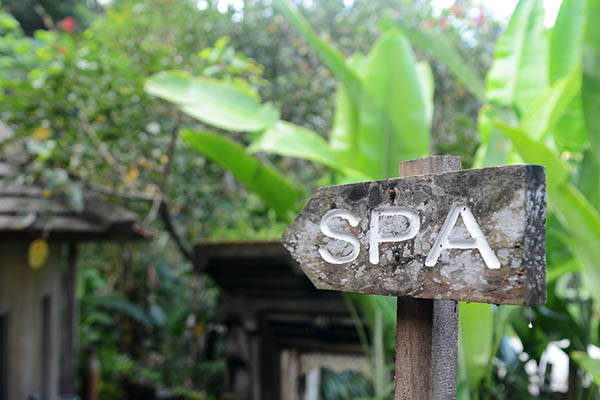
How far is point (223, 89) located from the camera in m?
2.71

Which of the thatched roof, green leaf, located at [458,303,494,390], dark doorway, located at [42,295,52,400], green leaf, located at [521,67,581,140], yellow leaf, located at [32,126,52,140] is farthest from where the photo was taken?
dark doorway, located at [42,295,52,400]

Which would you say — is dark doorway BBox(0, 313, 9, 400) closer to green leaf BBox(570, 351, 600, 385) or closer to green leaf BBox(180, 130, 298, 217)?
green leaf BBox(180, 130, 298, 217)

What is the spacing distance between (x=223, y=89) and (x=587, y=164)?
1673mm

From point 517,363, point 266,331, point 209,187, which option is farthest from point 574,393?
point 209,187

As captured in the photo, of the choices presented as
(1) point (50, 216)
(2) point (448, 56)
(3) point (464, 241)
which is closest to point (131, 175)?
(1) point (50, 216)

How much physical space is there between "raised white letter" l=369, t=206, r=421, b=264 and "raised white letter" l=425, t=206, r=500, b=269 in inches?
1.9

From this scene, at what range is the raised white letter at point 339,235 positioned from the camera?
41.1 inches

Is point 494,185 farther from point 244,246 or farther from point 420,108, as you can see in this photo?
point 244,246

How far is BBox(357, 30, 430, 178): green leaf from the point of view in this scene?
7.93ft

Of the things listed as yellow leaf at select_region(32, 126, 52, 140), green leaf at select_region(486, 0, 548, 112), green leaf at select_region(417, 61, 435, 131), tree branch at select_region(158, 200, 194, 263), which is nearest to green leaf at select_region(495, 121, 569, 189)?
green leaf at select_region(486, 0, 548, 112)

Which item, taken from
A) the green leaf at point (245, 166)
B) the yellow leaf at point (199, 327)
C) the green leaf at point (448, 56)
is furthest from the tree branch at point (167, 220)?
the green leaf at point (448, 56)

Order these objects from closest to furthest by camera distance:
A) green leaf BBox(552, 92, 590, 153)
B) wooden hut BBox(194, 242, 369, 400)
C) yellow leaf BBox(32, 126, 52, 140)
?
green leaf BBox(552, 92, 590, 153)
yellow leaf BBox(32, 126, 52, 140)
wooden hut BBox(194, 242, 369, 400)

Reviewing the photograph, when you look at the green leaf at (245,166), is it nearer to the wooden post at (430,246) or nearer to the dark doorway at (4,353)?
the wooden post at (430,246)

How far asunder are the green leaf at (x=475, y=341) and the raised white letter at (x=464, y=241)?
3.84 feet
